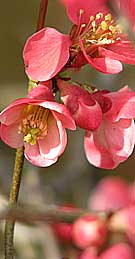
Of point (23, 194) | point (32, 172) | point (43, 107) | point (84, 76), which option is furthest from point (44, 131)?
point (84, 76)

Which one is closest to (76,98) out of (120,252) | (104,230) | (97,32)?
(97,32)

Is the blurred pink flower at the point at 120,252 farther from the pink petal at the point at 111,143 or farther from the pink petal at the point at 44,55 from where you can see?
A: the pink petal at the point at 44,55

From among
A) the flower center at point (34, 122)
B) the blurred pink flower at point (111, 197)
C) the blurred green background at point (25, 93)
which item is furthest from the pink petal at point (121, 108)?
the blurred green background at point (25, 93)

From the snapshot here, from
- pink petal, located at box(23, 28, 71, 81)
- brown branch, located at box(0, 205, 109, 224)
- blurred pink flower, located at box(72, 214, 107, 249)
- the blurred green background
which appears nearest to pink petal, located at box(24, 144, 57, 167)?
pink petal, located at box(23, 28, 71, 81)

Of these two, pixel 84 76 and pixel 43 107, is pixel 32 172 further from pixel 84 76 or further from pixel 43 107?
pixel 43 107

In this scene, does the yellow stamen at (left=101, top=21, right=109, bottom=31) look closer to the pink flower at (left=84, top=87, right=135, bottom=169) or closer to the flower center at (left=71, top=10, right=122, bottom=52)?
the flower center at (left=71, top=10, right=122, bottom=52)

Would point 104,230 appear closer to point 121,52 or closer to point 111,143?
point 111,143
